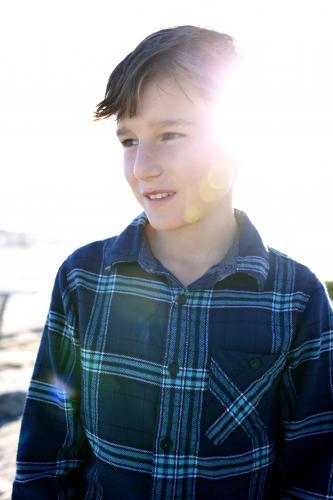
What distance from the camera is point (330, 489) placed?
1639 millimetres

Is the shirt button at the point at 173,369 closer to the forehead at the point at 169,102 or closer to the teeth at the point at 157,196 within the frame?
the teeth at the point at 157,196

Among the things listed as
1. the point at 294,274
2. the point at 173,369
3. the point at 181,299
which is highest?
the point at 294,274

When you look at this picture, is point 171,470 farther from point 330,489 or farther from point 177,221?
point 177,221

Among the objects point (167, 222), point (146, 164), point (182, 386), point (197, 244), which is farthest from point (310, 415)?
point (146, 164)

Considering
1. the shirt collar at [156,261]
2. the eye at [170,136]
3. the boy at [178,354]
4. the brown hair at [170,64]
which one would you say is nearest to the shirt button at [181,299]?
the boy at [178,354]

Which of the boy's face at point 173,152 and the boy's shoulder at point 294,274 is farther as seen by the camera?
the boy's shoulder at point 294,274

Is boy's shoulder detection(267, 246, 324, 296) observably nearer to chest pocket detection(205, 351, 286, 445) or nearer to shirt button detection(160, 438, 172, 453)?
chest pocket detection(205, 351, 286, 445)

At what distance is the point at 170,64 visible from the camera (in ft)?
5.63

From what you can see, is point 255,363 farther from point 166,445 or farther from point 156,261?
point 156,261

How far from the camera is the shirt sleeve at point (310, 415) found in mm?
1663

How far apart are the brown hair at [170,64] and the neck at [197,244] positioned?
0.50 meters

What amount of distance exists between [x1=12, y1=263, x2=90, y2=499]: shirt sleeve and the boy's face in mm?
516

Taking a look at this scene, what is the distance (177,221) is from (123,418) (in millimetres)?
727

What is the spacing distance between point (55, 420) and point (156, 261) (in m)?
0.71
